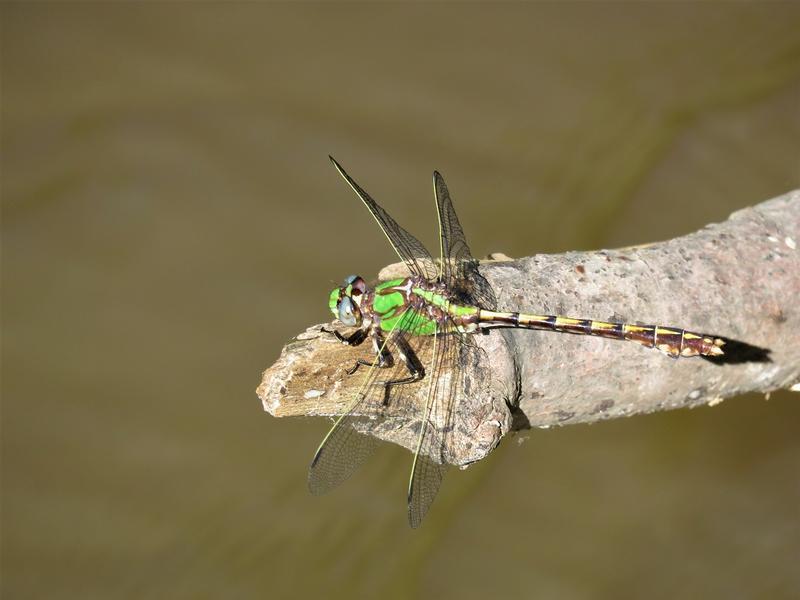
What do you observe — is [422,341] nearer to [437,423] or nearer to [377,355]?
[377,355]

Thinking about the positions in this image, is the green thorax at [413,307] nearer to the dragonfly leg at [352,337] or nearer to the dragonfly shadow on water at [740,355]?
the dragonfly leg at [352,337]

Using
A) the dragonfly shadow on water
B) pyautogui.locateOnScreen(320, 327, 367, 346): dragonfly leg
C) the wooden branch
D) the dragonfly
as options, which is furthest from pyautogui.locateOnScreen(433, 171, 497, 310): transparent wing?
the dragonfly shadow on water

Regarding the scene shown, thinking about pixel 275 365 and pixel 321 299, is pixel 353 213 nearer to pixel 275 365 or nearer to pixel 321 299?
pixel 321 299

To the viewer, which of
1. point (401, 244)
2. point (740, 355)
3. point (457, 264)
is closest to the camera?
point (740, 355)

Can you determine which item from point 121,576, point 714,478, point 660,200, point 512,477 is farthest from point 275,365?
point 660,200

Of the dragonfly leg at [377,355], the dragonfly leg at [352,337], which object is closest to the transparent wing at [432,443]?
the dragonfly leg at [377,355]

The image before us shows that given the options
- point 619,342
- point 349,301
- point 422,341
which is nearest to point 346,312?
point 349,301

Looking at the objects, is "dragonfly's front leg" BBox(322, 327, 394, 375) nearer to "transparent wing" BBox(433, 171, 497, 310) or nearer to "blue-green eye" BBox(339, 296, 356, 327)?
"blue-green eye" BBox(339, 296, 356, 327)
